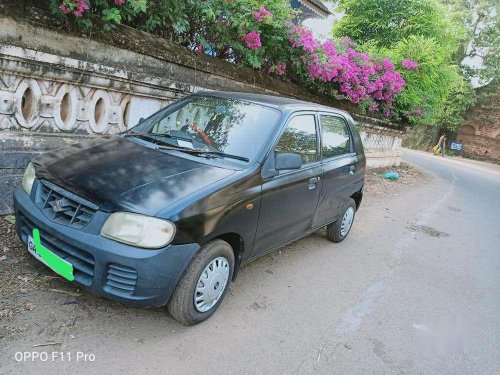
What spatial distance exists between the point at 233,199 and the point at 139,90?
2.69m

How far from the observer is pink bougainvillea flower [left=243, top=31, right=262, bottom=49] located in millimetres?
6375

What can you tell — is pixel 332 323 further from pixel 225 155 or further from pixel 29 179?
Answer: pixel 29 179

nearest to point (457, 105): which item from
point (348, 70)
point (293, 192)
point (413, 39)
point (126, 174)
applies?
point (413, 39)

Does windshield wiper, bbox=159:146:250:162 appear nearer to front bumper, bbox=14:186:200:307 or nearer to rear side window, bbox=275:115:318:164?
rear side window, bbox=275:115:318:164

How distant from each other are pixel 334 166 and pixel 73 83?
9.80 ft

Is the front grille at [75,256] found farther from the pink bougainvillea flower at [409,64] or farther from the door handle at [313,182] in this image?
the pink bougainvillea flower at [409,64]

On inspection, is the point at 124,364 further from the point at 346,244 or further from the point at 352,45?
the point at 352,45

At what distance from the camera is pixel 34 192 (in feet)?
10.5

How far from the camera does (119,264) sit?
274cm

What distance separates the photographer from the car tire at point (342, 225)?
5426 mm

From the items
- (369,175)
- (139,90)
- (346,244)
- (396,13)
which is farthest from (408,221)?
(396,13)

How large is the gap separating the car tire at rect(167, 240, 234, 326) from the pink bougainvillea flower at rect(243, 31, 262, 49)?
13.6ft
